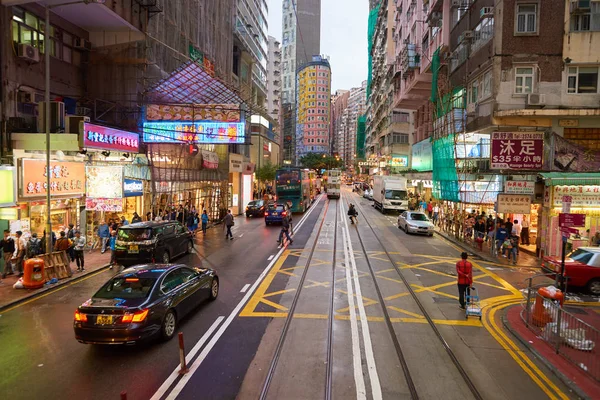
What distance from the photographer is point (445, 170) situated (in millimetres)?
26172

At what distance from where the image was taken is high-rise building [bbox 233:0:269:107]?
50144mm

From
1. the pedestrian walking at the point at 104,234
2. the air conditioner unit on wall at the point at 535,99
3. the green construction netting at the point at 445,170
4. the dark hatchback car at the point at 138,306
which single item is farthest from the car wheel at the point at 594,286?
the pedestrian walking at the point at 104,234

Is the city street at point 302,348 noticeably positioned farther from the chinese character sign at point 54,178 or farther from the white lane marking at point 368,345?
the chinese character sign at point 54,178

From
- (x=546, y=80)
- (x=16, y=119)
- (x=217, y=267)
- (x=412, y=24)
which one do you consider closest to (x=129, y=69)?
(x=16, y=119)

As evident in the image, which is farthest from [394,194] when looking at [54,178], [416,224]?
[54,178]

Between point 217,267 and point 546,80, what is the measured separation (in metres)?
17.5

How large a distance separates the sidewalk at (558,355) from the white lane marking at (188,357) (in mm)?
6464

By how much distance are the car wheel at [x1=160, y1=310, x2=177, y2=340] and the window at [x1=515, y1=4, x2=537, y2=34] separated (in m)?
20.3

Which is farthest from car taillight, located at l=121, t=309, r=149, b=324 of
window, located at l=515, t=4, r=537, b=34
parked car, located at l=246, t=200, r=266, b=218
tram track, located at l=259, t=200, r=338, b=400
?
parked car, located at l=246, t=200, r=266, b=218

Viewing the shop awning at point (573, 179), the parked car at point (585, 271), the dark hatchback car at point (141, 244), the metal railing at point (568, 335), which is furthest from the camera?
the shop awning at point (573, 179)

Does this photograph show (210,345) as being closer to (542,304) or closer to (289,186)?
(542,304)

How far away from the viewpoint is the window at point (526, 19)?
65.9 feet

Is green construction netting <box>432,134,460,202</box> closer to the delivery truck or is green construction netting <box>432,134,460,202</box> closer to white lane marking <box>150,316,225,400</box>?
the delivery truck

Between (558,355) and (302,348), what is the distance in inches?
193
